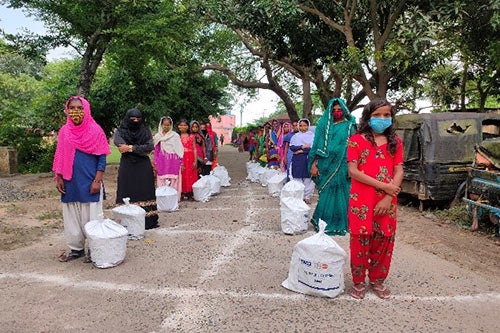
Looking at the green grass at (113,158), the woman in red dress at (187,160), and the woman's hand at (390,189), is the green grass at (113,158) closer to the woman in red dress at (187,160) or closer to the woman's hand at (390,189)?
the woman in red dress at (187,160)

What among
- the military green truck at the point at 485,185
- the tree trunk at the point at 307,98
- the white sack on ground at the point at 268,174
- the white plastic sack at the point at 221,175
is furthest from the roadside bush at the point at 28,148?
the military green truck at the point at 485,185

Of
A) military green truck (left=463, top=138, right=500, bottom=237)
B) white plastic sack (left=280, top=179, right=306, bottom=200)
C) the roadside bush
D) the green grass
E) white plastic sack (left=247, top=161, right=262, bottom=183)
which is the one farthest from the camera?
the green grass

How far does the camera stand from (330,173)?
19.2 feet

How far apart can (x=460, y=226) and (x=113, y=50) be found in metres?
10.3

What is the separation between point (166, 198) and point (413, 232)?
4.22 metres

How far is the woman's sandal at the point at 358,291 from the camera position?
3756 mm

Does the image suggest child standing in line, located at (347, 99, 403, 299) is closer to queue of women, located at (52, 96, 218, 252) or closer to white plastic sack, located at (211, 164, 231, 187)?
queue of women, located at (52, 96, 218, 252)

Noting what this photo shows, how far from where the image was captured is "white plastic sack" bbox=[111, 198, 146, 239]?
5656 mm

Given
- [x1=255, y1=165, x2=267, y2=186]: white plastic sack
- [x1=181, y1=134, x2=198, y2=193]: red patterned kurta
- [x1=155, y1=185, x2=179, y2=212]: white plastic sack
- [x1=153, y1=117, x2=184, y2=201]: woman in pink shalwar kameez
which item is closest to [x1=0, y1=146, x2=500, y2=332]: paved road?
[x1=155, y1=185, x2=179, y2=212]: white plastic sack

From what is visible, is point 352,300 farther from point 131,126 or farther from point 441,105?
point 441,105

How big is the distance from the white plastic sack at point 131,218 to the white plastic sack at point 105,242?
0.98 m

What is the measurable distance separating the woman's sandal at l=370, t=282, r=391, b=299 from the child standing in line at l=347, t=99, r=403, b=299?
26cm

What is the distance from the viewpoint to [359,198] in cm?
365

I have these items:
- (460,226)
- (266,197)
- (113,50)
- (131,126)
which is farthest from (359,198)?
(113,50)
